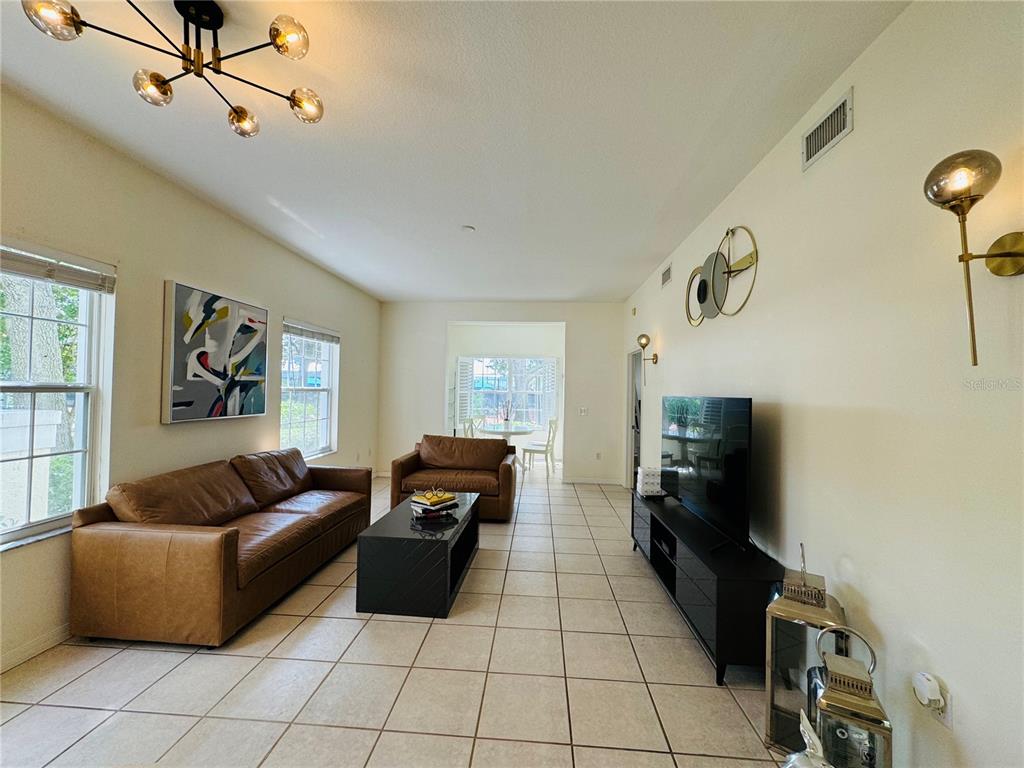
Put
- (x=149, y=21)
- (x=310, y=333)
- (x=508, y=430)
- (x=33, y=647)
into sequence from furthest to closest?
(x=508, y=430)
(x=310, y=333)
(x=33, y=647)
(x=149, y=21)

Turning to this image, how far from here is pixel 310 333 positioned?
4590 millimetres

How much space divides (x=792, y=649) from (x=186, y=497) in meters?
3.33

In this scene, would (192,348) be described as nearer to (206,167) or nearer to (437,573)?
(206,167)

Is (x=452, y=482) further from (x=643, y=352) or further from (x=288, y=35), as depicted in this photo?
(x=288, y=35)

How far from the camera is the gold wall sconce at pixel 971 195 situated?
42.3 inches

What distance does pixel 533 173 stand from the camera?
101 inches

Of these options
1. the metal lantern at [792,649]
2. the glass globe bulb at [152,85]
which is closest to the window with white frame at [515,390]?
the metal lantern at [792,649]

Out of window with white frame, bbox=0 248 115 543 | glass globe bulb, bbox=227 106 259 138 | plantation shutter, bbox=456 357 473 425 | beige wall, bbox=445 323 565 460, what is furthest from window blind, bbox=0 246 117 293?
beige wall, bbox=445 323 565 460

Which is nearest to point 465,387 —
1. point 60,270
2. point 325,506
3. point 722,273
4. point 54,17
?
point 325,506

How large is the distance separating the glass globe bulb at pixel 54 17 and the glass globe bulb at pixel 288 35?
57 centimetres

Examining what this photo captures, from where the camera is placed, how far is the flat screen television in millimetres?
2137

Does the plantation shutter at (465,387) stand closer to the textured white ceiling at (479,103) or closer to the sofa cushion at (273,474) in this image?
the sofa cushion at (273,474)

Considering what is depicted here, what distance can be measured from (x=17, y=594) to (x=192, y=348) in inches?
62.6

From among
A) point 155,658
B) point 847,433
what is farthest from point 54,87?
point 847,433
